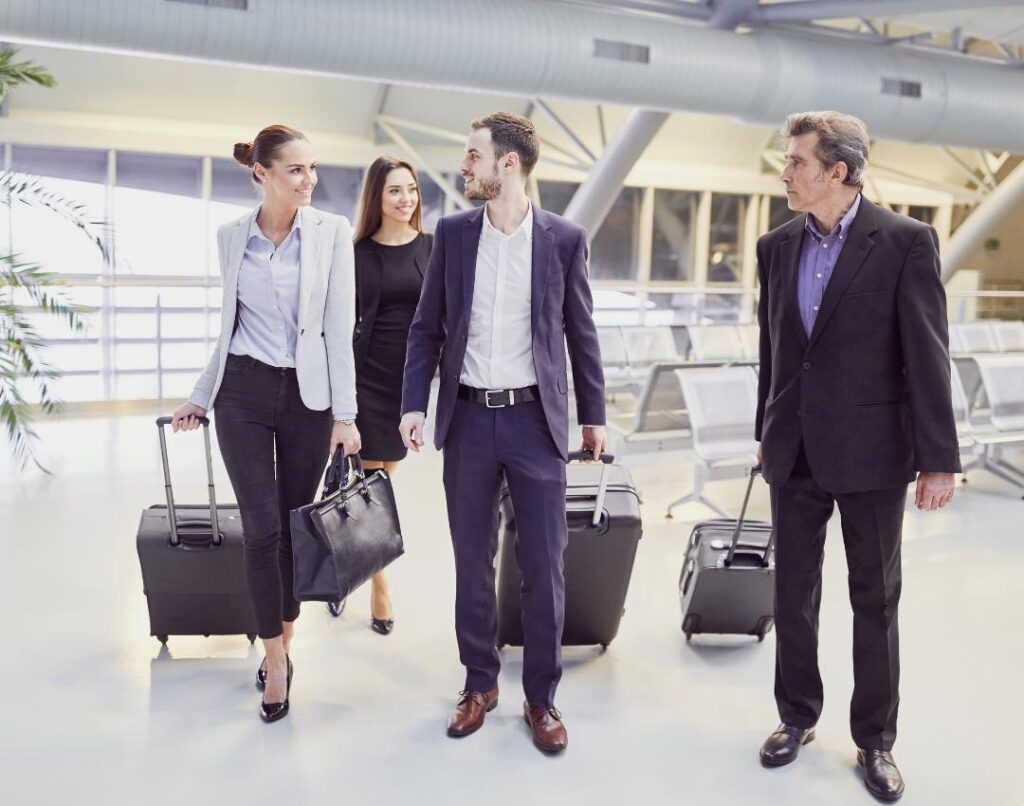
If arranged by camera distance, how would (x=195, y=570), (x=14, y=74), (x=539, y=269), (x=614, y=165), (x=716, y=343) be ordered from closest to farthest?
1. (x=539, y=269)
2. (x=195, y=570)
3. (x=14, y=74)
4. (x=716, y=343)
5. (x=614, y=165)

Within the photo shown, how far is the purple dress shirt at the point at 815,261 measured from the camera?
299 centimetres

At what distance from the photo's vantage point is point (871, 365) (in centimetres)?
294

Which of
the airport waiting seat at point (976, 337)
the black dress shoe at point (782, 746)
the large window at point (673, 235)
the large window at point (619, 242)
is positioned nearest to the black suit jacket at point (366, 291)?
the black dress shoe at point (782, 746)

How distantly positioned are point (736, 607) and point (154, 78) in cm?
1104

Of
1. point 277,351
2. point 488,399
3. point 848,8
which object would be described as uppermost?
point 848,8

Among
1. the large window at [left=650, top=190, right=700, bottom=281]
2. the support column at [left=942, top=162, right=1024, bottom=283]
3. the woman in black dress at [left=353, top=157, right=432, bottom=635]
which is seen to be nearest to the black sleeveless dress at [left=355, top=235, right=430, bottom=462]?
the woman in black dress at [left=353, top=157, right=432, bottom=635]

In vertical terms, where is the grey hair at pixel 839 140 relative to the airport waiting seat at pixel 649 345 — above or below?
above

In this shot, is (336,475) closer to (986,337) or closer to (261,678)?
(261,678)

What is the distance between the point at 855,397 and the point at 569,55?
555 cm

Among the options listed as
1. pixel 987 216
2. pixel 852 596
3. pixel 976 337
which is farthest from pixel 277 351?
pixel 987 216

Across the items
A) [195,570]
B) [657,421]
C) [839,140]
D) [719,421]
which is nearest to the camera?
[839,140]

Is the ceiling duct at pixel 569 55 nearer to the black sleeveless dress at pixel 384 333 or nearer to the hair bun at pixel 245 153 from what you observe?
the black sleeveless dress at pixel 384 333

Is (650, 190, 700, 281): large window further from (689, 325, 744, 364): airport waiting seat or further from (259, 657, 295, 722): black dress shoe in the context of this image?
(259, 657, 295, 722): black dress shoe

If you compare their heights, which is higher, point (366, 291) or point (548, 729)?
point (366, 291)
